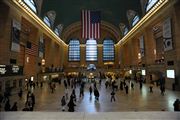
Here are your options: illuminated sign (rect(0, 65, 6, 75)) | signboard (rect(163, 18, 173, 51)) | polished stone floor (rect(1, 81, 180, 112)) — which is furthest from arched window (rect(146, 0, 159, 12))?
illuminated sign (rect(0, 65, 6, 75))

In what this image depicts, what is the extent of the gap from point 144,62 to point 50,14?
21.2m

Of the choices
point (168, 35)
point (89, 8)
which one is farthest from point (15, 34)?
point (89, 8)

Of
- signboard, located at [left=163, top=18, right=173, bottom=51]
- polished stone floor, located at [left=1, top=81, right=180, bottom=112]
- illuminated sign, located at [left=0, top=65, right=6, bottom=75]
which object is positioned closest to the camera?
polished stone floor, located at [left=1, top=81, right=180, bottom=112]

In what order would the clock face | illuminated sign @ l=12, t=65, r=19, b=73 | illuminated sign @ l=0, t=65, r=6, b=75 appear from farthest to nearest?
the clock face → illuminated sign @ l=12, t=65, r=19, b=73 → illuminated sign @ l=0, t=65, r=6, b=75

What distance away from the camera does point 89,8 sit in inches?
1439

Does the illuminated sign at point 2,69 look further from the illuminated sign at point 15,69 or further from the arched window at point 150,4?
the arched window at point 150,4

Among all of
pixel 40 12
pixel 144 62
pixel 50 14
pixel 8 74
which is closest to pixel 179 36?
pixel 144 62

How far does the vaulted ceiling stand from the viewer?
101 ft

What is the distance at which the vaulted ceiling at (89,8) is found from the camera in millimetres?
30875

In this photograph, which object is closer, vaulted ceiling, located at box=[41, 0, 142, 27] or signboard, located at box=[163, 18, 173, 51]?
signboard, located at box=[163, 18, 173, 51]

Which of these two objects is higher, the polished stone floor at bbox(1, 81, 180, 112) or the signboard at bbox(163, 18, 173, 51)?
the signboard at bbox(163, 18, 173, 51)

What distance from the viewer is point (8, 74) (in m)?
17.5

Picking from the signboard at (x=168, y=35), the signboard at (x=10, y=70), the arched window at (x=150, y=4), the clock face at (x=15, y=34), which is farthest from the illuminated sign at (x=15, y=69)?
the arched window at (x=150, y=4)

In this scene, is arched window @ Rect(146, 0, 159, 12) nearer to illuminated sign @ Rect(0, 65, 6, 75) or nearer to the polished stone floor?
the polished stone floor
